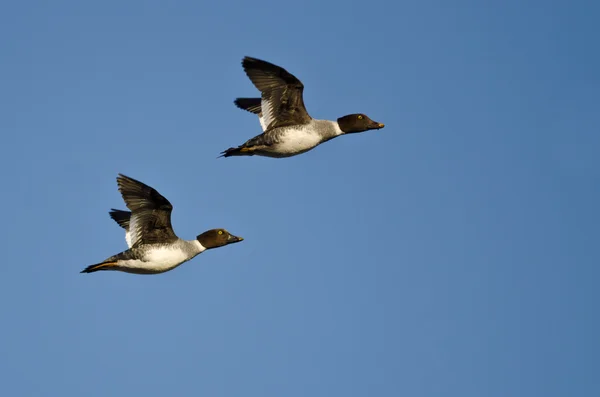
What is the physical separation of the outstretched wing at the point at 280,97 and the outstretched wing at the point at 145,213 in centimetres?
396

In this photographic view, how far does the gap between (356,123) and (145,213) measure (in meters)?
6.35

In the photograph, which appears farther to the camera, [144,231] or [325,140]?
[325,140]

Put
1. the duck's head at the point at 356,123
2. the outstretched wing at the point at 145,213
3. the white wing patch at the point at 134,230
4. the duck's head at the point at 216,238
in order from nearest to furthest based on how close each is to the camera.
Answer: the outstretched wing at the point at 145,213, the white wing patch at the point at 134,230, the duck's head at the point at 216,238, the duck's head at the point at 356,123

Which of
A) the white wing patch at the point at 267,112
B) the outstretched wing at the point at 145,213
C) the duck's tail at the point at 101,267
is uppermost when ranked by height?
the white wing patch at the point at 267,112

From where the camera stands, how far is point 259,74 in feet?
86.3

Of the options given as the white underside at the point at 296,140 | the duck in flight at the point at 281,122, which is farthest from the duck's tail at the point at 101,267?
the white underside at the point at 296,140

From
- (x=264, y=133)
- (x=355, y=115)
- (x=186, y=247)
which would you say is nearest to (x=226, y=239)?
(x=186, y=247)

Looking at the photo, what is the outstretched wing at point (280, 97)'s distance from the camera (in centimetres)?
2633

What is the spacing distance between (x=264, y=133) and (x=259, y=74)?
1.53m

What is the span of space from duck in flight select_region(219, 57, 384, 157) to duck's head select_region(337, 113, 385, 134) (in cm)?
30

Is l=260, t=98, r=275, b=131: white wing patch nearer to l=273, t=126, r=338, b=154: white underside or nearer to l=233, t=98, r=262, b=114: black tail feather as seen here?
l=273, t=126, r=338, b=154: white underside

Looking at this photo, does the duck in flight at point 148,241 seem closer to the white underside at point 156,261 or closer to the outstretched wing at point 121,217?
the white underside at point 156,261

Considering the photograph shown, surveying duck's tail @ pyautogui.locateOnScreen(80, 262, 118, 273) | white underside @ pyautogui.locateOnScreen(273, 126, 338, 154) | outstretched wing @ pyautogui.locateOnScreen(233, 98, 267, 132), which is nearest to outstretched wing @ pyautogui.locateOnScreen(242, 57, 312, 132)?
white underside @ pyautogui.locateOnScreen(273, 126, 338, 154)

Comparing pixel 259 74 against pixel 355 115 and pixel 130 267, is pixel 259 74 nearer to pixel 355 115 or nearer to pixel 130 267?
pixel 355 115
